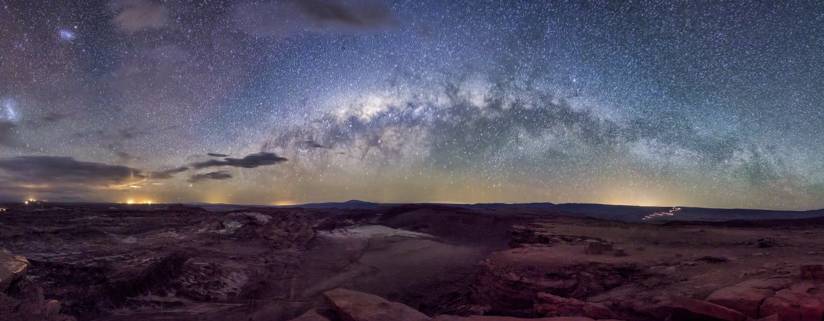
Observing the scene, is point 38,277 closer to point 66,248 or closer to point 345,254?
point 66,248

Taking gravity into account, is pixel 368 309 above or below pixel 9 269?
below

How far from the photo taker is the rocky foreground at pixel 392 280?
6617 millimetres

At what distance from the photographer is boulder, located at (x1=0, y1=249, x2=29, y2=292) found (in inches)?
253

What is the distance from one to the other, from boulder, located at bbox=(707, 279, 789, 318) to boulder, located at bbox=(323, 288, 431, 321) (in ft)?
14.6

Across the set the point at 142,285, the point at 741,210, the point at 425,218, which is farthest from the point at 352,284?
the point at 741,210

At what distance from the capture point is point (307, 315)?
748 centimetres

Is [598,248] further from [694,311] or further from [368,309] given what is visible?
[368,309]

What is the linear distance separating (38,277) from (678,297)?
17185 millimetres

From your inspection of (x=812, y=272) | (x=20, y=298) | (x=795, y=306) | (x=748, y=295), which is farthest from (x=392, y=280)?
(x=795, y=306)

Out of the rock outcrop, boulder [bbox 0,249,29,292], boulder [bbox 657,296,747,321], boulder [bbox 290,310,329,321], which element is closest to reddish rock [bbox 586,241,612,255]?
boulder [bbox 657,296,747,321]

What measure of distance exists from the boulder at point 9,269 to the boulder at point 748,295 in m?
10.8

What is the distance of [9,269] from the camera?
6.80 metres

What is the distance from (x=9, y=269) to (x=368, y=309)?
5921mm

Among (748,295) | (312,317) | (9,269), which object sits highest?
(9,269)
